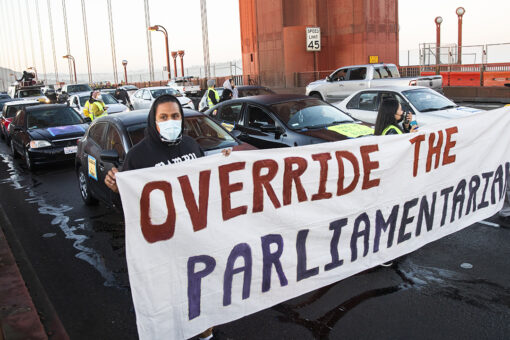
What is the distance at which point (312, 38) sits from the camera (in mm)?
30719

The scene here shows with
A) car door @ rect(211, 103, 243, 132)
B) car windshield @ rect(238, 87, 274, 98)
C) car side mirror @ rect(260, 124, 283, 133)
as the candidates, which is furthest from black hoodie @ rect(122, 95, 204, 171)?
car windshield @ rect(238, 87, 274, 98)

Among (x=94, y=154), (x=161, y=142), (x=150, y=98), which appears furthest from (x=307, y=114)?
(x=150, y=98)

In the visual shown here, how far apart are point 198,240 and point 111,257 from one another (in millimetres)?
2840

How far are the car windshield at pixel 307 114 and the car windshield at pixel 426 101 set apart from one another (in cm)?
225

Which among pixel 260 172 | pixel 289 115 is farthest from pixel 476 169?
pixel 289 115

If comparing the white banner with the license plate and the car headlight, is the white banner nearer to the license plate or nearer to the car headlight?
the license plate

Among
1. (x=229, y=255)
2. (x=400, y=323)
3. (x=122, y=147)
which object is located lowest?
(x=400, y=323)

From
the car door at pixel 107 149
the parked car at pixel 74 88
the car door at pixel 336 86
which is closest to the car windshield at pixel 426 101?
the car door at pixel 107 149

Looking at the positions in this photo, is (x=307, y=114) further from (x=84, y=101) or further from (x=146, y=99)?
(x=146, y=99)

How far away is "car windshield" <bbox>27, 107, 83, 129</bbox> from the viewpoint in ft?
40.9

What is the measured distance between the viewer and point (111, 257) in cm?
575

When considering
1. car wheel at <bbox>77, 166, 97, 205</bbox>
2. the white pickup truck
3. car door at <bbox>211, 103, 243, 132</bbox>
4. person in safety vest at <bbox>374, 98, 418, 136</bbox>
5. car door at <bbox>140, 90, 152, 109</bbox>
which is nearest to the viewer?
person in safety vest at <bbox>374, 98, 418, 136</bbox>

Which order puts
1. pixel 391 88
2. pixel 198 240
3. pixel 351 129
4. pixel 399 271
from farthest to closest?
pixel 391 88, pixel 351 129, pixel 399 271, pixel 198 240

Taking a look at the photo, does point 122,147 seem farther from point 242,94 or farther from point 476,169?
point 242,94
